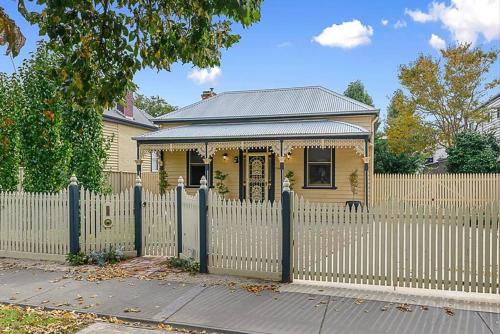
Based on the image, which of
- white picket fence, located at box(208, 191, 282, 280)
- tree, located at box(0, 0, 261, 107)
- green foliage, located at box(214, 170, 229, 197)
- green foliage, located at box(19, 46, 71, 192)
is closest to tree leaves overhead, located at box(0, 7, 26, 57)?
tree, located at box(0, 0, 261, 107)

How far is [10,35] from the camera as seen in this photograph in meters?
3.67

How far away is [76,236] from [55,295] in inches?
82.9

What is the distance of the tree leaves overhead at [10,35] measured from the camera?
3668 mm

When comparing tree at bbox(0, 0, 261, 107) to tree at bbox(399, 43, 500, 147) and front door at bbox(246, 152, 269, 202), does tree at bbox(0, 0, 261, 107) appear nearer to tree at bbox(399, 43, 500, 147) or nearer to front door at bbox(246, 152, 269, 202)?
front door at bbox(246, 152, 269, 202)

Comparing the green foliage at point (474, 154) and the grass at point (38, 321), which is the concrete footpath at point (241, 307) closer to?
the grass at point (38, 321)

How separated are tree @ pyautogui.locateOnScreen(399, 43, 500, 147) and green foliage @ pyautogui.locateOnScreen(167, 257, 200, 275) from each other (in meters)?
21.2

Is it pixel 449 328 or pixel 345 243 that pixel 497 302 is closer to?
pixel 449 328

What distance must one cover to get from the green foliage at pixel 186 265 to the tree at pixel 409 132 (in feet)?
67.8

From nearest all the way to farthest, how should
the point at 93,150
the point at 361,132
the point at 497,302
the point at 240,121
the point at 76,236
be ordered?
1. the point at 497,302
2. the point at 76,236
3. the point at 93,150
4. the point at 361,132
5. the point at 240,121

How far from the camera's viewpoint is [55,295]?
5848mm

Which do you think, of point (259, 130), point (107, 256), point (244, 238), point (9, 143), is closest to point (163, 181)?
point (259, 130)

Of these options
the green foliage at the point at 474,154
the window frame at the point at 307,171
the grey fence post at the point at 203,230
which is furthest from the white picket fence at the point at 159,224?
the green foliage at the point at 474,154

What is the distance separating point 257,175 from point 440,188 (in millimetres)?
7962

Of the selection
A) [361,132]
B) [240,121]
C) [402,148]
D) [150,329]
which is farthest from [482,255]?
[402,148]
